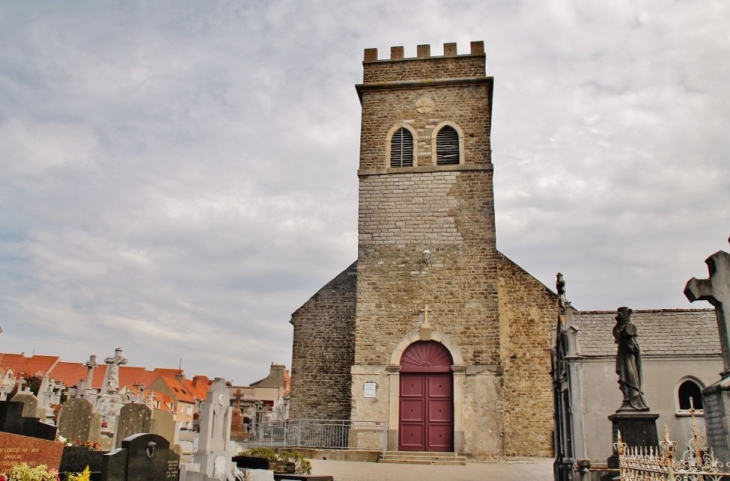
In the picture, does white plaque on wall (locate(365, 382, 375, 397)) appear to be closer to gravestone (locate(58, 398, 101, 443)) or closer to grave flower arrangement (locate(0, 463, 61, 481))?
gravestone (locate(58, 398, 101, 443))

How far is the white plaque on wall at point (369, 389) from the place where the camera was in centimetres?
1788

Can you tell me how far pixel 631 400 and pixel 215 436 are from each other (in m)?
6.97

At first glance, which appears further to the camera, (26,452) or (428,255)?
(428,255)

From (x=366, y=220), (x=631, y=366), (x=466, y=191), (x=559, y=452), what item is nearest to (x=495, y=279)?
(x=466, y=191)

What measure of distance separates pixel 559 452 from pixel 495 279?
6.08m

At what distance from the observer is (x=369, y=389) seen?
58.8 ft

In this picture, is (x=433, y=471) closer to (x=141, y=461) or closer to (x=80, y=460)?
(x=141, y=461)

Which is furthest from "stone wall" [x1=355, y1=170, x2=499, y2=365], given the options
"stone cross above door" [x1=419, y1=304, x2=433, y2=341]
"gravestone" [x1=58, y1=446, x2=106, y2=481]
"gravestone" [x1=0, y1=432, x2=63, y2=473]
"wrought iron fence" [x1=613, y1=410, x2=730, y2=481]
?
"gravestone" [x1=0, y1=432, x2=63, y2=473]

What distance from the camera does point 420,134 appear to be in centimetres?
2005

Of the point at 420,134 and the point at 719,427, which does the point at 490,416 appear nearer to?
the point at 420,134

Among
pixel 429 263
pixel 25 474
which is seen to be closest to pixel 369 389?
pixel 429 263

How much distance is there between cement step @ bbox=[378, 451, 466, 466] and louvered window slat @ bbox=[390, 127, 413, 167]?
9004 mm

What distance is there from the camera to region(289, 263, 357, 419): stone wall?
67.7 ft

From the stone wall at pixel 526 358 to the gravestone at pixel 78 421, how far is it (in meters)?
11.7
